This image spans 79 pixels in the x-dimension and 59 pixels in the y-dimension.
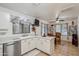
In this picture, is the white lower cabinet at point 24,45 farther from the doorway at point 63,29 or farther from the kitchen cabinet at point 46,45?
the doorway at point 63,29

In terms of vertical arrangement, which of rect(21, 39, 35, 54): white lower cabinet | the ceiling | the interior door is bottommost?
rect(21, 39, 35, 54): white lower cabinet

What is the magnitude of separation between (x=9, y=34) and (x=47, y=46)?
1.66 meters

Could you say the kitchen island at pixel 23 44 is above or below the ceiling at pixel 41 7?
below

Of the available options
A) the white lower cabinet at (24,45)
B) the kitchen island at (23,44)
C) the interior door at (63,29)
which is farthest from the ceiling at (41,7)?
the interior door at (63,29)

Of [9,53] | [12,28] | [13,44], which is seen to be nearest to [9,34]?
[12,28]

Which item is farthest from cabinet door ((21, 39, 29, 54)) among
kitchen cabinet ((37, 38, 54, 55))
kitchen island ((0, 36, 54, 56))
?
kitchen cabinet ((37, 38, 54, 55))

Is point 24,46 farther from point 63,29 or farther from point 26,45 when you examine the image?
point 63,29

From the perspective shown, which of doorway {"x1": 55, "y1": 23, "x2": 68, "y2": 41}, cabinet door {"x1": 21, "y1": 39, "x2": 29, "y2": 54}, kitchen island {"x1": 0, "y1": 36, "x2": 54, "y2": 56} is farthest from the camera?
doorway {"x1": 55, "y1": 23, "x2": 68, "y2": 41}

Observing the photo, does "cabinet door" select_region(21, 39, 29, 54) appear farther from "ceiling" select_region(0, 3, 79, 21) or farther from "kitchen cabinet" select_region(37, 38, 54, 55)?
"ceiling" select_region(0, 3, 79, 21)

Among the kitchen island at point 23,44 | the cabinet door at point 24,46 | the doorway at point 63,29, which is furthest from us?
the doorway at point 63,29

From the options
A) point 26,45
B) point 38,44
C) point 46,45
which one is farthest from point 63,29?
point 26,45

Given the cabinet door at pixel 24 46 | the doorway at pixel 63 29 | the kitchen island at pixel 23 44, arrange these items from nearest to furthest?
the kitchen island at pixel 23 44
the cabinet door at pixel 24 46
the doorway at pixel 63 29

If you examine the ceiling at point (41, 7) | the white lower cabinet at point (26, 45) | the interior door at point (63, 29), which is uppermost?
the ceiling at point (41, 7)

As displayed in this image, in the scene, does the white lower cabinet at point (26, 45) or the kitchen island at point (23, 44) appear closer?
the kitchen island at point (23, 44)
